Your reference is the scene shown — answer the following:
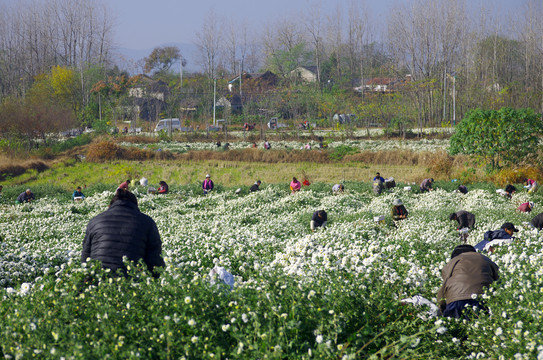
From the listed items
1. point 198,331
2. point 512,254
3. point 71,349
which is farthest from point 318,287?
point 512,254

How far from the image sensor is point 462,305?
6.11 meters

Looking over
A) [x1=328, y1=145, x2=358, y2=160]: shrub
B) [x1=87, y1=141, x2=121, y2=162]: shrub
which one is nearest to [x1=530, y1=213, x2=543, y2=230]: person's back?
[x1=328, y1=145, x2=358, y2=160]: shrub

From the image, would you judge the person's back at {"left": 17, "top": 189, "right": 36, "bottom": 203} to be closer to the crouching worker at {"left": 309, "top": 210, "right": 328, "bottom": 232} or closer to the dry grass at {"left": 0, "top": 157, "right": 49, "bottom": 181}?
the dry grass at {"left": 0, "top": 157, "right": 49, "bottom": 181}

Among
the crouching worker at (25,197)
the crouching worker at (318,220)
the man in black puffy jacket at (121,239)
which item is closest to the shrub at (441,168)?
the crouching worker at (318,220)

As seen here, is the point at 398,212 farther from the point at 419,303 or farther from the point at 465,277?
the point at 419,303

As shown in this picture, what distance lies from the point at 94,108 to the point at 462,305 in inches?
2422

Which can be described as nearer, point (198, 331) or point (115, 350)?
point (115, 350)

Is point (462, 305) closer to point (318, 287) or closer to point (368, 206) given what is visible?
point (318, 287)

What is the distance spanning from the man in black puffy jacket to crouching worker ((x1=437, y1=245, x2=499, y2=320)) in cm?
350

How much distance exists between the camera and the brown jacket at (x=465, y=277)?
617 cm

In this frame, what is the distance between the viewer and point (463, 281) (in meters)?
6.25

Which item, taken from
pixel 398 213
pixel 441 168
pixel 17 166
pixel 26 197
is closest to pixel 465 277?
pixel 398 213

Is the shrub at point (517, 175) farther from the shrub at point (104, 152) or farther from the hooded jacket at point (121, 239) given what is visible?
the shrub at point (104, 152)

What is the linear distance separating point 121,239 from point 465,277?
4.19m
